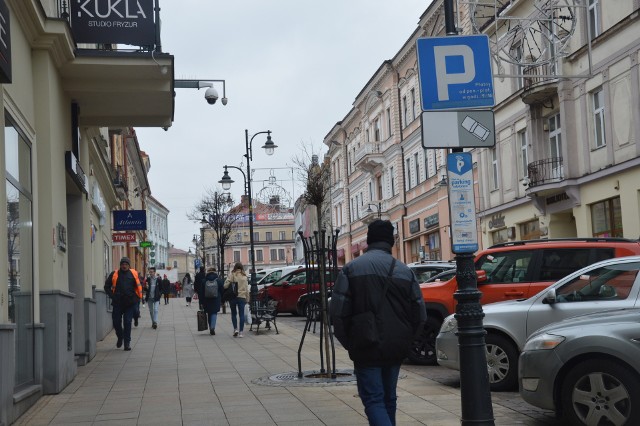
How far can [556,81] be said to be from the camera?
2998 cm

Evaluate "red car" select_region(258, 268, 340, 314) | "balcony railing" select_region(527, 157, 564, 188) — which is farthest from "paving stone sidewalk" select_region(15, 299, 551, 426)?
"balcony railing" select_region(527, 157, 564, 188)

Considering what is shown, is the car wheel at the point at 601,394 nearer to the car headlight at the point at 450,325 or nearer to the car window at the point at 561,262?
the car headlight at the point at 450,325

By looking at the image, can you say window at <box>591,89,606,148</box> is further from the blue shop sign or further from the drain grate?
the drain grate

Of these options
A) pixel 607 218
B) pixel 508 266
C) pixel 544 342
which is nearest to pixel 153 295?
pixel 607 218

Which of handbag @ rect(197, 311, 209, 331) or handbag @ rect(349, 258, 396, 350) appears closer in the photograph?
handbag @ rect(349, 258, 396, 350)

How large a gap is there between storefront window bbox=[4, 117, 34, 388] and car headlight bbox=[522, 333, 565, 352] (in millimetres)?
5334

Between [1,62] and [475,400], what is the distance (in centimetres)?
457

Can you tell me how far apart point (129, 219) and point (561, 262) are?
49.0 ft

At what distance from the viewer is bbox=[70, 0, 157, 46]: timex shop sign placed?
43.9ft

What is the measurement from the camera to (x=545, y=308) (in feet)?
34.2

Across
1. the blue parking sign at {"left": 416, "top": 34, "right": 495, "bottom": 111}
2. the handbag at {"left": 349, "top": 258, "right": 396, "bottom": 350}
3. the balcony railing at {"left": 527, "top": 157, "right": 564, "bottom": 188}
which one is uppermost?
the balcony railing at {"left": 527, "top": 157, "right": 564, "bottom": 188}

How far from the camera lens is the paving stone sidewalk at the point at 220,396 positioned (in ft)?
30.3

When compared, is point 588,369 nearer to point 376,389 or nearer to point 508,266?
point 376,389

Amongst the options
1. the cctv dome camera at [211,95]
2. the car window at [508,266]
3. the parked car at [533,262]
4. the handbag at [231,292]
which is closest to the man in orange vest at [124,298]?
the handbag at [231,292]
